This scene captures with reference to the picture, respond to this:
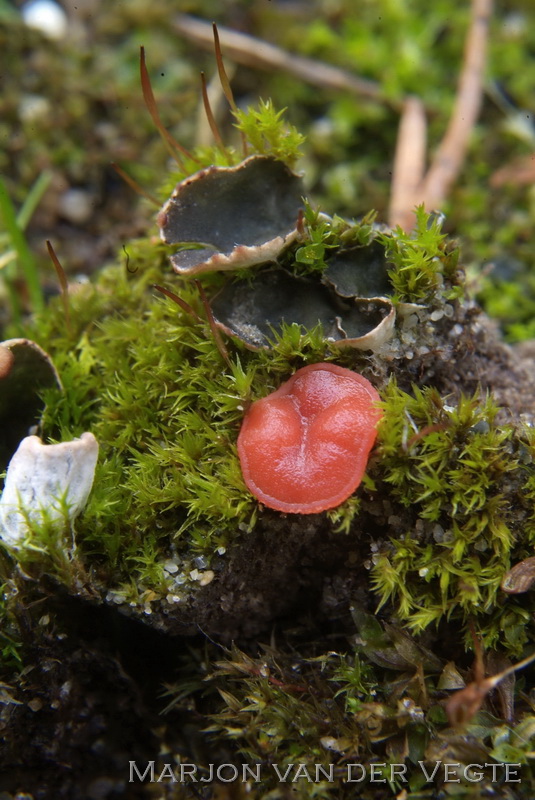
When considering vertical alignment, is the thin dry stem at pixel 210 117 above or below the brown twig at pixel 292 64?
above

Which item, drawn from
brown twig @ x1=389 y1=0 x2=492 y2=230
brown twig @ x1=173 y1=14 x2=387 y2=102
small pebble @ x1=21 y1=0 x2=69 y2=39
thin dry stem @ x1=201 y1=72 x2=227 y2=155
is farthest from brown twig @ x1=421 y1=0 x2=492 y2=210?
small pebble @ x1=21 y1=0 x2=69 y2=39

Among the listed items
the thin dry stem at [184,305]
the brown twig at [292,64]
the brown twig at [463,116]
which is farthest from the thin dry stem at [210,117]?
the brown twig at [292,64]

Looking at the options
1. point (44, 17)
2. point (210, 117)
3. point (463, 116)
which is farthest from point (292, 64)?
point (210, 117)

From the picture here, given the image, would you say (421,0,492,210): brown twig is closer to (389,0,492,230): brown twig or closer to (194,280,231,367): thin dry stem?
(389,0,492,230): brown twig

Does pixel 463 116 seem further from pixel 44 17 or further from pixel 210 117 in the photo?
pixel 44 17

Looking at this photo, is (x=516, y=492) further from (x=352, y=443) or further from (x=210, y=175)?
(x=210, y=175)

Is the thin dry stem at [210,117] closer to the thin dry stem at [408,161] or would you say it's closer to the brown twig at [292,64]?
the thin dry stem at [408,161]

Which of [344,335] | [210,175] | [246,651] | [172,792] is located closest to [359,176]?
[210,175]
